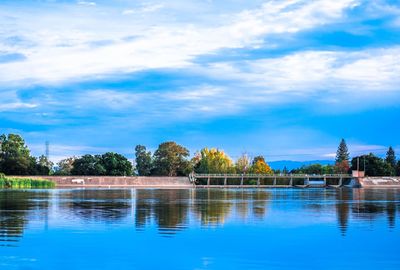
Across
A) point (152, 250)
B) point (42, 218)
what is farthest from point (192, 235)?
point (42, 218)

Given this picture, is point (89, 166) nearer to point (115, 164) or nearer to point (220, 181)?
point (115, 164)

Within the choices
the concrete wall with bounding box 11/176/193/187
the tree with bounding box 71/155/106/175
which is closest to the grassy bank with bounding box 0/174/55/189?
the concrete wall with bounding box 11/176/193/187

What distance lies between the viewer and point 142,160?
183 metres

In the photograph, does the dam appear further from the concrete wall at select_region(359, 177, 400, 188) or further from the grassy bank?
the grassy bank

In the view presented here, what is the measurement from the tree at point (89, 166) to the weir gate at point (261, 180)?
2214 cm

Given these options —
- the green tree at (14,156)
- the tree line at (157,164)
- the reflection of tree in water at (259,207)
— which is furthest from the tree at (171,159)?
the reflection of tree in water at (259,207)

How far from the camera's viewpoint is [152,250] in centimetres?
1872

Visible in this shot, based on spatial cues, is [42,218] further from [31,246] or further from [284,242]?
[284,242]

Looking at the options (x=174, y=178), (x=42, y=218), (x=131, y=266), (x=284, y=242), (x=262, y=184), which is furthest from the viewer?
(x=262, y=184)

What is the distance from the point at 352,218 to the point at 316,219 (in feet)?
6.18

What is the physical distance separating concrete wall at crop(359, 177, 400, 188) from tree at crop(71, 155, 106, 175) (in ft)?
201

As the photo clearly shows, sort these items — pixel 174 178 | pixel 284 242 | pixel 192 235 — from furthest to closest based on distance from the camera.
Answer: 1. pixel 174 178
2. pixel 192 235
3. pixel 284 242

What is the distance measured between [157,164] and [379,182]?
56.2m

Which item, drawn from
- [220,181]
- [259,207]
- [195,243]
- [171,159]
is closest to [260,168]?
[220,181]
